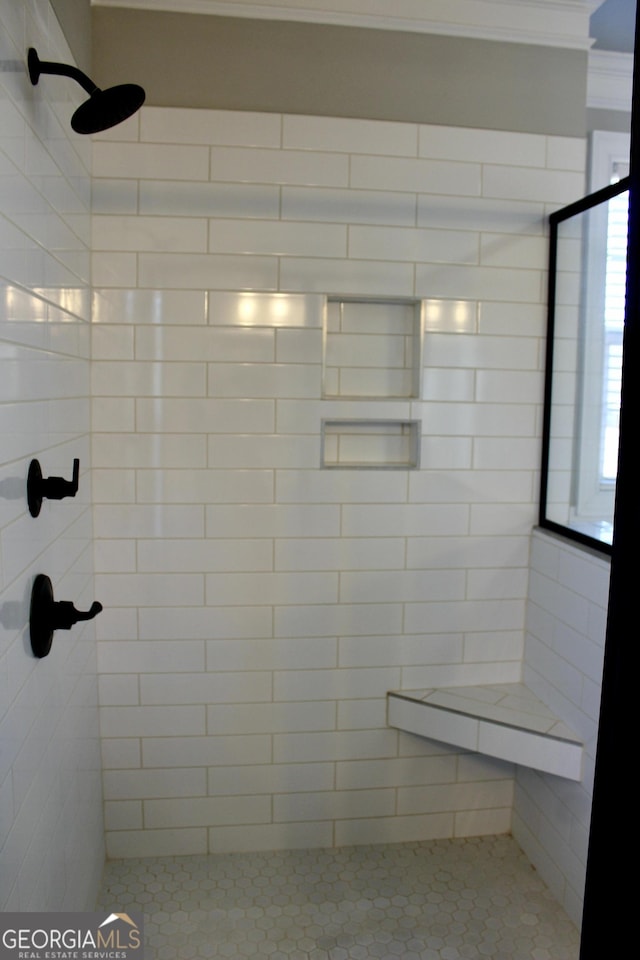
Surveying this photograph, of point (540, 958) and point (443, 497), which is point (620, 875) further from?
point (443, 497)

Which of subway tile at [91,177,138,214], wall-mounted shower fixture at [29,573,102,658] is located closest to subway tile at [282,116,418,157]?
subway tile at [91,177,138,214]

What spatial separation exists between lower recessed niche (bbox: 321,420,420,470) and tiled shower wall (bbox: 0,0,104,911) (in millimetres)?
708

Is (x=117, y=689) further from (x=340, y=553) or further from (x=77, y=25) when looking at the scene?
(x=77, y=25)

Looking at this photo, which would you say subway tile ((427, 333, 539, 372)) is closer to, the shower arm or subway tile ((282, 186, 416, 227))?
subway tile ((282, 186, 416, 227))

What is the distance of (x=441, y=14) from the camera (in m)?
2.01

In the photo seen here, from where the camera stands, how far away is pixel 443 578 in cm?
221

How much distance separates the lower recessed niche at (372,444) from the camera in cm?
215

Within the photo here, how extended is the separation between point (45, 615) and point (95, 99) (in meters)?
0.94

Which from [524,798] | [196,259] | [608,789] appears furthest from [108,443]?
[524,798]

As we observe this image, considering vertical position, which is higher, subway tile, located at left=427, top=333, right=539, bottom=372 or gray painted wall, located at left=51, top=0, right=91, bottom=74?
gray painted wall, located at left=51, top=0, right=91, bottom=74

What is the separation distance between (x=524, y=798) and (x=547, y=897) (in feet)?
0.93

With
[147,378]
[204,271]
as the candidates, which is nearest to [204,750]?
[147,378]

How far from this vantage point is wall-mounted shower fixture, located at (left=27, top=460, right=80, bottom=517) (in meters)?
1.31

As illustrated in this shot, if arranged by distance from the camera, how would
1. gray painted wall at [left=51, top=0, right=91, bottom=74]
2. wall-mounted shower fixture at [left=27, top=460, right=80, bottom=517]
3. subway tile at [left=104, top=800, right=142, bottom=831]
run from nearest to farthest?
1. wall-mounted shower fixture at [left=27, top=460, right=80, bottom=517]
2. gray painted wall at [left=51, top=0, right=91, bottom=74]
3. subway tile at [left=104, top=800, right=142, bottom=831]
